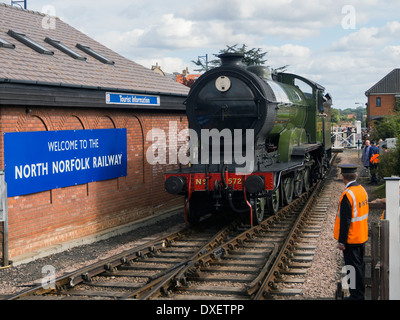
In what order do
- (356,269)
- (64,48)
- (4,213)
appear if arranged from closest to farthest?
(356,269) → (4,213) → (64,48)

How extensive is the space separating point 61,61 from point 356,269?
8432 mm

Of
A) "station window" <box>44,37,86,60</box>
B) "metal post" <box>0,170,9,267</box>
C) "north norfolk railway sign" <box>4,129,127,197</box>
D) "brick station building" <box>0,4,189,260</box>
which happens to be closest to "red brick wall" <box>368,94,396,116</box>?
"brick station building" <box>0,4,189,260</box>

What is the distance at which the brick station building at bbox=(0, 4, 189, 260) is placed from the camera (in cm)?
945

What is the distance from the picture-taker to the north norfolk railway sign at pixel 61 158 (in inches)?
367

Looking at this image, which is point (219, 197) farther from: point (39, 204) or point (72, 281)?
point (72, 281)

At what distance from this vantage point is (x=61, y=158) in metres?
10.5

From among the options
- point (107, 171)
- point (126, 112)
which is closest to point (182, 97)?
point (126, 112)

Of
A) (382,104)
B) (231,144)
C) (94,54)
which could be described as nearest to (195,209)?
(231,144)

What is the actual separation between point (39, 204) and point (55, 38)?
5.75 m

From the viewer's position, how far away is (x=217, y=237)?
10203mm

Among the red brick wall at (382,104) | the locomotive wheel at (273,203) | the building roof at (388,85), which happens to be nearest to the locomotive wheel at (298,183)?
the locomotive wheel at (273,203)

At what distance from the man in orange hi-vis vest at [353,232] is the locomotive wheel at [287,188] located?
653cm

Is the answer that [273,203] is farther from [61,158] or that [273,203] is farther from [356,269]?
[356,269]

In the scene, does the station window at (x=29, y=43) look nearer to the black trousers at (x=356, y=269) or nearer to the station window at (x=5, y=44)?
the station window at (x=5, y=44)
